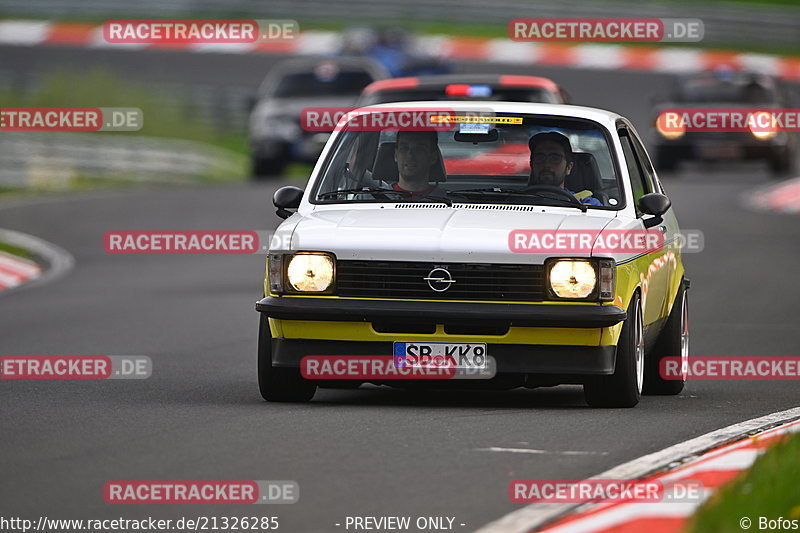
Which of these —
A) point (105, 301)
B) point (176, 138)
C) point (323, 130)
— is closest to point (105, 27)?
point (176, 138)

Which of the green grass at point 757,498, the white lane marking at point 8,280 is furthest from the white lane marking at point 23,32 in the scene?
the green grass at point 757,498

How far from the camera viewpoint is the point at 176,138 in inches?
1373

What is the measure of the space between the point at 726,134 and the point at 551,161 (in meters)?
18.9

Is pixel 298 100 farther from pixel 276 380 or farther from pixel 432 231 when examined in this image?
pixel 432 231

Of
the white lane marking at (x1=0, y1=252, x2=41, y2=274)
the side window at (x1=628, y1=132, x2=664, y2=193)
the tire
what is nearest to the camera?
the tire

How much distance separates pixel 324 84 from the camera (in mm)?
27078

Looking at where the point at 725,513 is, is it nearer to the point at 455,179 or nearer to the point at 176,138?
the point at 455,179

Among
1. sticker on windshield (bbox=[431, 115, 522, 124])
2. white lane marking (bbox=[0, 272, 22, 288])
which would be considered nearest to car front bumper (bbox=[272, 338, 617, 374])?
sticker on windshield (bbox=[431, 115, 522, 124])

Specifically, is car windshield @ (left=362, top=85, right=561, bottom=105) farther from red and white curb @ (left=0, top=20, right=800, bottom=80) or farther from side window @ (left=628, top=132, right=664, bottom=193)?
red and white curb @ (left=0, top=20, right=800, bottom=80)

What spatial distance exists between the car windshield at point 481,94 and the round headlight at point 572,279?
6821mm

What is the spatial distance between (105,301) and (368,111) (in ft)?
21.2

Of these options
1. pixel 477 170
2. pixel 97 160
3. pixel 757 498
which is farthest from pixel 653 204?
pixel 97 160

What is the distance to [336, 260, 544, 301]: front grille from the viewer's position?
8.91m

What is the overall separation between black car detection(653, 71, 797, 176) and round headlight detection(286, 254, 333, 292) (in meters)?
19.8
